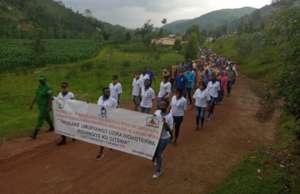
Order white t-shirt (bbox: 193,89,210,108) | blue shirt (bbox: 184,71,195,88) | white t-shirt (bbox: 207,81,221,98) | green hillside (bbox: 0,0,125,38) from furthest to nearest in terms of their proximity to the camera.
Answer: green hillside (bbox: 0,0,125,38), blue shirt (bbox: 184,71,195,88), white t-shirt (bbox: 207,81,221,98), white t-shirt (bbox: 193,89,210,108)

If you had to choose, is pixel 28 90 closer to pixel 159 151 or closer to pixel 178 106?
pixel 178 106

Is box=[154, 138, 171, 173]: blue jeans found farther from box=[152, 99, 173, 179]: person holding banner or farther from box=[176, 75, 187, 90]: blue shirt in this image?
box=[176, 75, 187, 90]: blue shirt

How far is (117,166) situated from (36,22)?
387 feet

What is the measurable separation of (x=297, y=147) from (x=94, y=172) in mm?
5663

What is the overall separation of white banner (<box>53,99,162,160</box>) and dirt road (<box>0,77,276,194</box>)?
1.83ft

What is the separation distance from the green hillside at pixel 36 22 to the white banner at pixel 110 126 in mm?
76934

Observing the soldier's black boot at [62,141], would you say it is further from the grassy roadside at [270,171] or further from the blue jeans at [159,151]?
the grassy roadside at [270,171]

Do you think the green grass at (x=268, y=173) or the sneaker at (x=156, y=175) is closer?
the green grass at (x=268, y=173)

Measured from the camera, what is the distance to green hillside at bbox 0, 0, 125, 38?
9119 centimetres

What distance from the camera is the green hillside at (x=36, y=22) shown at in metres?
91.2

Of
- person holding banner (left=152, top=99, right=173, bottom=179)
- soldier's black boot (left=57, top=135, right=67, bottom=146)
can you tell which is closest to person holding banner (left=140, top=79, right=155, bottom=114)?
soldier's black boot (left=57, top=135, right=67, bottom=146)

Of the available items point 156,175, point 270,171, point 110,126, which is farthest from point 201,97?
point 156,175

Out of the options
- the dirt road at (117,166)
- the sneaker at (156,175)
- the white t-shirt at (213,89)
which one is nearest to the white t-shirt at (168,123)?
the sneaker at (156,175)

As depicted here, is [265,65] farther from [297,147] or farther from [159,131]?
[159,131]
